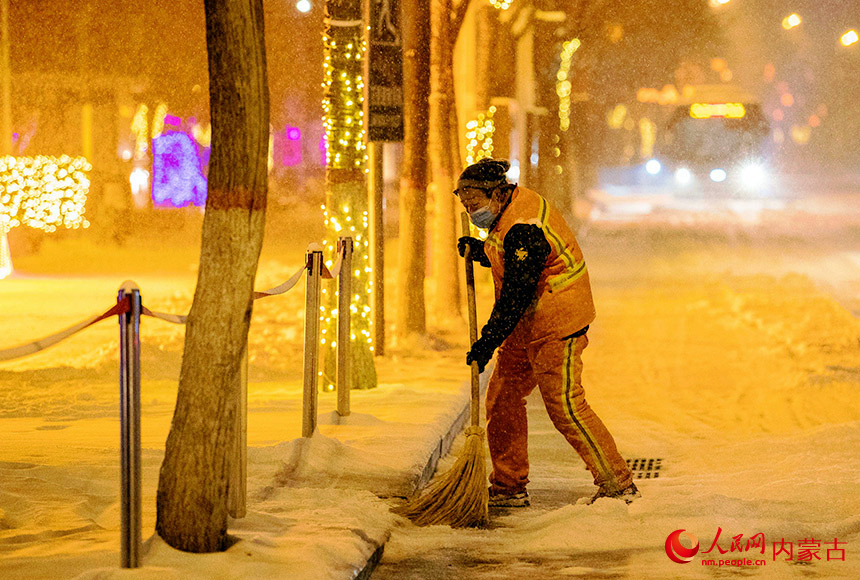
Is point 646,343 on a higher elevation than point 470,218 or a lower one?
lower

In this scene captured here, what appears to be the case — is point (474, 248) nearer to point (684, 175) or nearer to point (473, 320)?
point (473, 320)

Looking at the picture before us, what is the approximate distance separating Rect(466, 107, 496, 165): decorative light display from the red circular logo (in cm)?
1060

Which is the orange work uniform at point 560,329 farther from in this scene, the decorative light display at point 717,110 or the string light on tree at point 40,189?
the decorative light display at point 717,110

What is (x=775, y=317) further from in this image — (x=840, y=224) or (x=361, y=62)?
(x=840, y=224)

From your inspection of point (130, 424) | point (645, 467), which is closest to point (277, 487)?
point (130, 424)

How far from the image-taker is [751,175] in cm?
5125

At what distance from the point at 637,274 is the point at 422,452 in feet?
42.6

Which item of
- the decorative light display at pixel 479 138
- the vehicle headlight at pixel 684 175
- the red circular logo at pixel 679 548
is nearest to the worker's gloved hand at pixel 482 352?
the red circular logo at pixel 679 548

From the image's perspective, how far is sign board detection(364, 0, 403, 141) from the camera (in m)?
9.04

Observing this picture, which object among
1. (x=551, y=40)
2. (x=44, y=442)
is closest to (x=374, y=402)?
(x=44, y=442)

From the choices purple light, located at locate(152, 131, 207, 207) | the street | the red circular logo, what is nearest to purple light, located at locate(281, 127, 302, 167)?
purple light, located at locate(152, 131, 207, 207)

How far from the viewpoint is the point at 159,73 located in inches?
1183

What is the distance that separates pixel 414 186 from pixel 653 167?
4377 cm

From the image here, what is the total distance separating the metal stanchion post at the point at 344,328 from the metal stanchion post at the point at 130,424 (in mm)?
3175
